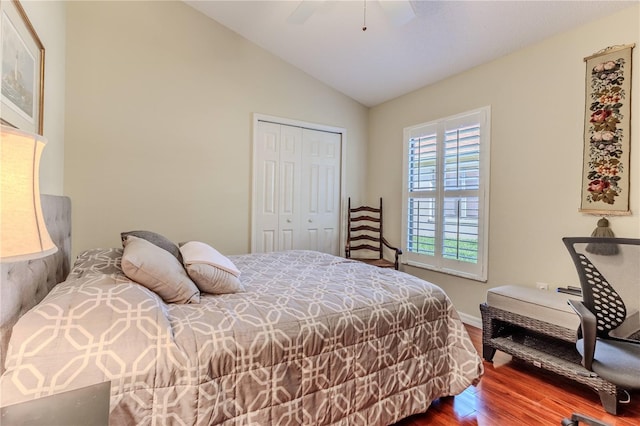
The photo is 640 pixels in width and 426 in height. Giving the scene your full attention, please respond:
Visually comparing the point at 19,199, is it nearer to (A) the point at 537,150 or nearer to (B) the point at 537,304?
(B) the point at 537,304

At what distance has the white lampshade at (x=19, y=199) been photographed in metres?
0.69

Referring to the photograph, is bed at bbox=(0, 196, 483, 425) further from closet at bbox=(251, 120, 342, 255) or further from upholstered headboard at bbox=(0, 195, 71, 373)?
closet at bbox=(251, 120, 342, 255)

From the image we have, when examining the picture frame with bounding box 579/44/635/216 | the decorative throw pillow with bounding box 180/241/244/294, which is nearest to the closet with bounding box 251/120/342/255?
the decorative throw pillow with bounding box 180/241/244/294

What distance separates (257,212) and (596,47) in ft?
10.7

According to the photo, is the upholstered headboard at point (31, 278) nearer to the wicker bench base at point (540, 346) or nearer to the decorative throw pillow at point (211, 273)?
the decorative throw pillow at point (211, 273)

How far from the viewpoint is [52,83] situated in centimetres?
228

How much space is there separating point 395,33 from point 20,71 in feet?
8.83

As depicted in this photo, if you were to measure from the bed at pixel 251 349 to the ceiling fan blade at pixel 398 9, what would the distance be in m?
1.71

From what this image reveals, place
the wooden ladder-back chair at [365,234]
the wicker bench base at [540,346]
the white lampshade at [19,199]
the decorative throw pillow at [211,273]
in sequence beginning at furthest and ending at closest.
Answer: the wooden ladder-back chair at [365,234] → the wicker bench base at [540,346] → the decorative throw pillow at [211,273] → the white lampshade at [19,199]

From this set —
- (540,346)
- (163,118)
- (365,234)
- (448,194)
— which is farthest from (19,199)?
(365,234)

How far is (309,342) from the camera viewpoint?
140cm

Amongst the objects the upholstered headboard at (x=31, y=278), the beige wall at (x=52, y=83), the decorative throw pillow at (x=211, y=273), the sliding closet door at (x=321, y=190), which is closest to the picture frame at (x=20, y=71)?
the beige wall at (x=52, y=83)

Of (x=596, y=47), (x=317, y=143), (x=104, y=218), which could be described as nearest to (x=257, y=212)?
(x=317, y=143)

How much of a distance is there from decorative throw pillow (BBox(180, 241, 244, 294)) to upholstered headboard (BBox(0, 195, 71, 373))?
0.59 meters
